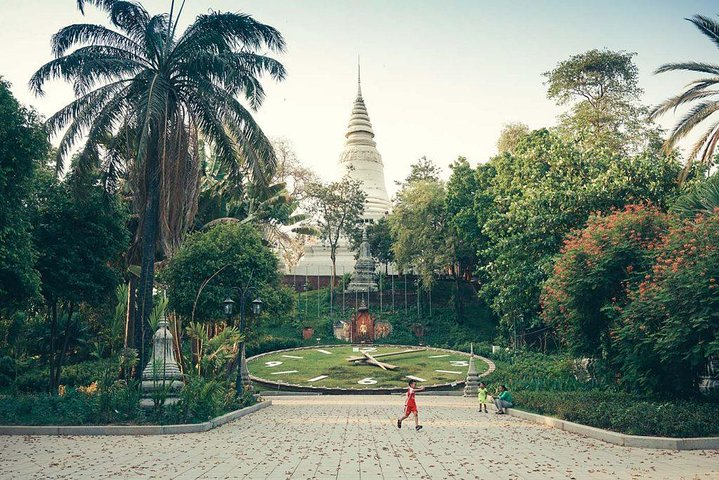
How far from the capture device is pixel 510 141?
49.6 meters

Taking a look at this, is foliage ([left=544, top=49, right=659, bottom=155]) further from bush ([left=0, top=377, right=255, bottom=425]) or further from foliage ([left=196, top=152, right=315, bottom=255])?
bush ([left=0, top=377, right=255, bottom=425])

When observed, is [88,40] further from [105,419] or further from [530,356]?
[530,356]

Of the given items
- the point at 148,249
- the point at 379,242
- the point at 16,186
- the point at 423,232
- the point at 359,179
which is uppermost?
the point at 359,179

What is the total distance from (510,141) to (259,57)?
1224 inches

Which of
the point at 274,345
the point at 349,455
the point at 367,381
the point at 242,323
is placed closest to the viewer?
the point at 349,455

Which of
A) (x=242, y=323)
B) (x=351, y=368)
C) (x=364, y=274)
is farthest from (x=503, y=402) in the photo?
(x=364, y=274)

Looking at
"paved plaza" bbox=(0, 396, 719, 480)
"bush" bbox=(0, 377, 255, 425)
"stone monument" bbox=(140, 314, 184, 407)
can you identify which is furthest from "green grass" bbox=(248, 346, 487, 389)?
"bush" bbox=(0, 377, 255, 425)

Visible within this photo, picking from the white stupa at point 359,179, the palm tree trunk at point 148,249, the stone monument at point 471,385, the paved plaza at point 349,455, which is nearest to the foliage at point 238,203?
the palm tree trunk at point 148,249

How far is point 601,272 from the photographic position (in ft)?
64.0

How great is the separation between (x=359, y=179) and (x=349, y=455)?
57.2 m

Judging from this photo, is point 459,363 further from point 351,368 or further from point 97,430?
point 97,430

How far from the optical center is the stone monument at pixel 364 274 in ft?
170

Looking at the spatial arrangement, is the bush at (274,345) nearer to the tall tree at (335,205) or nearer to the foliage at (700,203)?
the tall tree at (335,205)

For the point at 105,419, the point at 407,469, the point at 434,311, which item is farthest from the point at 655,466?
the point at 434,311
